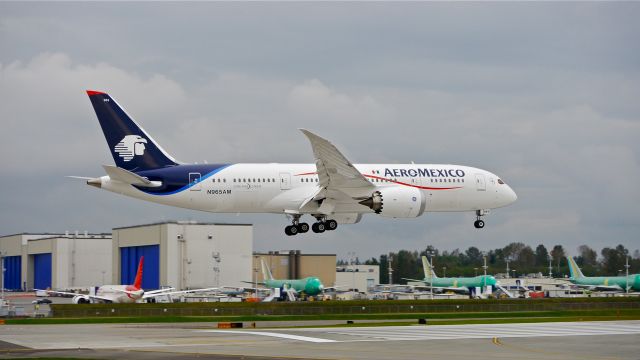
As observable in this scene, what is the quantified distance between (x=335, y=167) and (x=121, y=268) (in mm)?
78018

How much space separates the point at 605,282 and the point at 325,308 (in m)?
52.6

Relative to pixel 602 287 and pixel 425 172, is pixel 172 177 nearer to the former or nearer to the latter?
pixel 425 172

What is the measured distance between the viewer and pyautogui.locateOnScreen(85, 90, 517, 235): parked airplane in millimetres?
59344

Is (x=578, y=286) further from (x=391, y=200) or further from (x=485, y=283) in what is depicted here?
(x=391, y=200)

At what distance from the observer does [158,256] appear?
122m

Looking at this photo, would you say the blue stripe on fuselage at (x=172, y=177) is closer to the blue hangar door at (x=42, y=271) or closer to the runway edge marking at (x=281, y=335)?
the runway edge marking at (x=281, y=335)

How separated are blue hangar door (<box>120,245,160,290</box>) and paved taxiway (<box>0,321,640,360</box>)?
2608 inches

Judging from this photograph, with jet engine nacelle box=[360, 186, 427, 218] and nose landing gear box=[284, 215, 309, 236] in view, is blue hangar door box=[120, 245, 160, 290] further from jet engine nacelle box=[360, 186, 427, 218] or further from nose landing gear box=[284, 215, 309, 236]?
jet engine nacelle box=[360, 186, 427, 218]

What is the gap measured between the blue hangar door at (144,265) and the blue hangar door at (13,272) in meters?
37.9

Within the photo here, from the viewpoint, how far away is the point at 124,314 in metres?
73.2

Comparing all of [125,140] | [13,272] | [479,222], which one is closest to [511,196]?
[479,222]

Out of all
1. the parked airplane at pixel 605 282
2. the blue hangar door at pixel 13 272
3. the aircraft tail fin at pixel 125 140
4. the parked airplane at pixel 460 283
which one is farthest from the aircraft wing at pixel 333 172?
the blue hangar door at pixel 13 272

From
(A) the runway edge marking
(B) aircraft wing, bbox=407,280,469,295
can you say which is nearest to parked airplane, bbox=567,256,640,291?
(B) aircraft wing, bbox=407,280,469,295

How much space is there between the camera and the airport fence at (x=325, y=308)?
73.4 m
